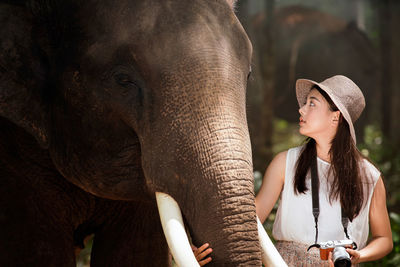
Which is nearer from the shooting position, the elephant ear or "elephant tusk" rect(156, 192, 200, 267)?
"elephant tusk" rect(156, 192, 200, 267)

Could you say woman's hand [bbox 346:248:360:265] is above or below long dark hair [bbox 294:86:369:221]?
below

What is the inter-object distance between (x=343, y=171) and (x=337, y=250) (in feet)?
1.47

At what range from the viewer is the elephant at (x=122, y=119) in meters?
2.31

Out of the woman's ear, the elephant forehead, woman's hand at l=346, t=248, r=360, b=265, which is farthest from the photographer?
the woman's ear

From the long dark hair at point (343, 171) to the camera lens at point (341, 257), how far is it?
0.33 m

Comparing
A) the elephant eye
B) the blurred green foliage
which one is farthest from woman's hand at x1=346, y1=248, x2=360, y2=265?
the blurred green foliage

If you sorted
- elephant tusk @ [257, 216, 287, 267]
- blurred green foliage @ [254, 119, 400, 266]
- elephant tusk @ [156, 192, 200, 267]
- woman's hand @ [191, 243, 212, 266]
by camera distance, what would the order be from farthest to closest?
blurred green foliage @ [254, 119, 400, 266] → elephant tusk @ [257, 216, 287, 267] → woman's hand @ [191, 243, 212, 266] → elephant tusk @ [156, 192, 200, 267]

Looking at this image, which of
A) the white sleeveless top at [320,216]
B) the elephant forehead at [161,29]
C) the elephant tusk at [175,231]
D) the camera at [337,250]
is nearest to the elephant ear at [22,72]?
the elephant forehead at [161,29]

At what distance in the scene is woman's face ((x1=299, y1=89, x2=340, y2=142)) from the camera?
9.75 ft

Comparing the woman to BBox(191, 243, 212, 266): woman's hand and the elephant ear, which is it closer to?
BBox(191, 243, 212, 266): woman's hand

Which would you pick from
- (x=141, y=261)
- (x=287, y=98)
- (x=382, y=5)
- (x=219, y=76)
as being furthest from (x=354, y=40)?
(x=219, y=76)

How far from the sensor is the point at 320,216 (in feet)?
9.72

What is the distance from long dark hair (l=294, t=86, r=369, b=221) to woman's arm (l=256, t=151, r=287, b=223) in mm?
84

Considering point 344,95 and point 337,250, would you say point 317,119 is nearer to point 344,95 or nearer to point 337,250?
point 344,95
